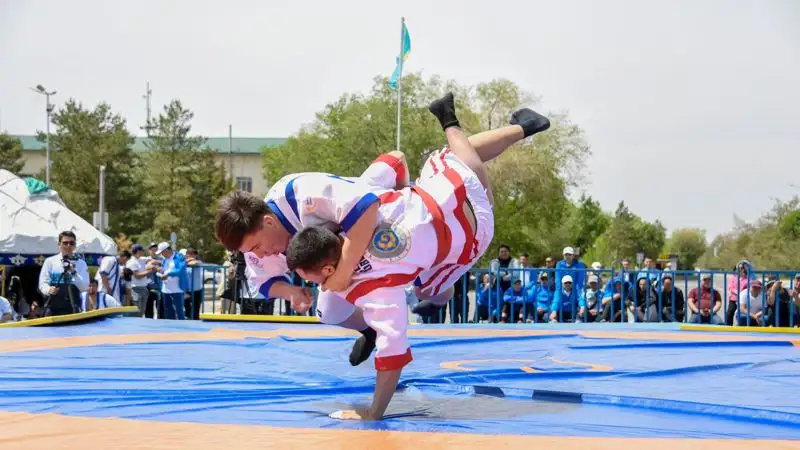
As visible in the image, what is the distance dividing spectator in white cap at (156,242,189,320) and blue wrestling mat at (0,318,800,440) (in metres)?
4.33

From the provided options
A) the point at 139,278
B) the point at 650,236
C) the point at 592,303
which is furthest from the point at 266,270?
the point at 650,236

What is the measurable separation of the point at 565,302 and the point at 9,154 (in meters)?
38.4

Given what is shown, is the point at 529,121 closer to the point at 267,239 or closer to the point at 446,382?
the point at 446,382

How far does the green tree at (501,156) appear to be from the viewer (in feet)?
102

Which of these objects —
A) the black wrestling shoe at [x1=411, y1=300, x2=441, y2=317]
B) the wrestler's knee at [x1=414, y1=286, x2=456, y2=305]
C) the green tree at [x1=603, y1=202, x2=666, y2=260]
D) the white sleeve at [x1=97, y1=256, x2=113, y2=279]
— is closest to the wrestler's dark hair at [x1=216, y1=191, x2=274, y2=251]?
the wrestler's knee at [x1=414, y1=286, x2=456, y2=305]

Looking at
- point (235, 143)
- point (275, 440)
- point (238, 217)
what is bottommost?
point (275, 440)

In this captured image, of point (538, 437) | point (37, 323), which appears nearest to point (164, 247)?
point (37, 323)

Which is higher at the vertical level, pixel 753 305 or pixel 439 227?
pixel 439 227

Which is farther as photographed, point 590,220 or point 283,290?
point 590,220

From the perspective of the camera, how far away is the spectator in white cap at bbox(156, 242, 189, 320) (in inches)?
420

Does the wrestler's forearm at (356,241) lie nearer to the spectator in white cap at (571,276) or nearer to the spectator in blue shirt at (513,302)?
the spectator in white cap at (571,276)

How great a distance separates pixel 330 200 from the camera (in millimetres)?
3461

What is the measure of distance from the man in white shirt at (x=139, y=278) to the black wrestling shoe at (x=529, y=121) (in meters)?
7.66

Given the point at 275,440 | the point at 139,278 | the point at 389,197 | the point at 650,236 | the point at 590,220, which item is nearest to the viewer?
→ the point at 275,440
